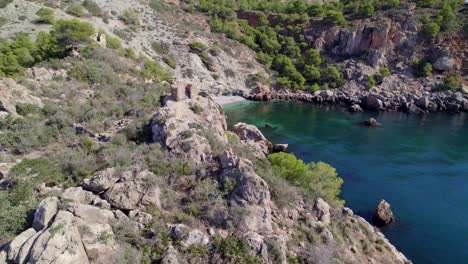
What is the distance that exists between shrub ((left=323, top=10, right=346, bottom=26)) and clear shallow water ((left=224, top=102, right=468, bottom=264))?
26282 mm

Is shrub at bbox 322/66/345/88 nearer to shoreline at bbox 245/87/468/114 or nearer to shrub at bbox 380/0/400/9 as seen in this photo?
shoreline at bbox 245/87/468/114

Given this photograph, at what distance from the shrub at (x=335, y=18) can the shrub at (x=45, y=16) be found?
57.4 meters

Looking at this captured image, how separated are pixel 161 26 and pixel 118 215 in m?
60.5

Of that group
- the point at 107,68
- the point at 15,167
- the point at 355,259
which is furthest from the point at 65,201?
the point at 107,68

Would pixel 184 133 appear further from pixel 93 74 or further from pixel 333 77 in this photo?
pixel 333 77

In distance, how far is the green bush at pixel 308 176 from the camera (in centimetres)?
1950

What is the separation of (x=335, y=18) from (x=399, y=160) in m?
48.4

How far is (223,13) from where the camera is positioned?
76.5 meters

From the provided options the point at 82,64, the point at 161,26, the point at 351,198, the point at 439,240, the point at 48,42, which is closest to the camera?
the point at 439,240

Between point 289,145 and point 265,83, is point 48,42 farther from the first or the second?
point 265,83

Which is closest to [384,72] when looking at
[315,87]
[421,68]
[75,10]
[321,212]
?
[421,68]

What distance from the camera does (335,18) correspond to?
7162 cm

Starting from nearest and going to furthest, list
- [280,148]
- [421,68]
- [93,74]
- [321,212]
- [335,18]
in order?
[321,212] → [93,74] → [280,148] → [421,68] → [335,18]

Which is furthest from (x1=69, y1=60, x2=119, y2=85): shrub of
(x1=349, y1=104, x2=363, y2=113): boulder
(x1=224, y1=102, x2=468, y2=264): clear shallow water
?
(x1=349, y1=104, x2=363, y2=113): boulder
